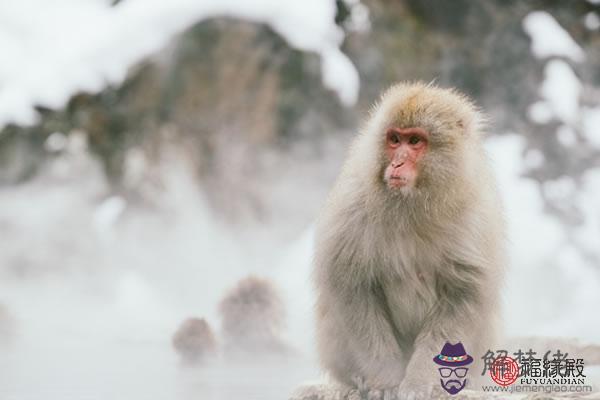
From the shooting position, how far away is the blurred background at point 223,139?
6.83 metres

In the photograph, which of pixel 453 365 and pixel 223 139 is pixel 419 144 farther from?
pixel 223 139

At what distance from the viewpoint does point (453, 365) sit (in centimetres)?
270

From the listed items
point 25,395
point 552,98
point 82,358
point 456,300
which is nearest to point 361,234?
point 456,300

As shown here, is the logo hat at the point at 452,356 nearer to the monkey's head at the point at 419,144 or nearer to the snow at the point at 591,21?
the monkey's head at the point at 419,144

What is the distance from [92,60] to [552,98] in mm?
4815

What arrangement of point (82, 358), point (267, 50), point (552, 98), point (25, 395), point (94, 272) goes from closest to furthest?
point (25, 395)
point (82, 358)
point (94, 272)
point (267, 50)
point (552, 98)

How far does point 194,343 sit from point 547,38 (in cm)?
599

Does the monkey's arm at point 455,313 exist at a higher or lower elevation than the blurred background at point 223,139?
lower

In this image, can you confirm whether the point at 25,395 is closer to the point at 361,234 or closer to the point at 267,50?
the point at 361,234

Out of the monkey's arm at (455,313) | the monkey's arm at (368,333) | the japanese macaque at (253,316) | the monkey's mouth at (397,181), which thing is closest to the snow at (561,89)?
the japanese macaque at (253,316)

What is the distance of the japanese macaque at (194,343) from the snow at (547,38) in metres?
5.76

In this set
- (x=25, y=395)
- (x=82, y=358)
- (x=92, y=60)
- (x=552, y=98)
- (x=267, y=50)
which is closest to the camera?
(x=25, y=395)

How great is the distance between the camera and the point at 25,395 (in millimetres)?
3375

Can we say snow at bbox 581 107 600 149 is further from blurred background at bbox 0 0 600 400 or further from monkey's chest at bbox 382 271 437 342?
monkey's chest at bbox 382 271 437 342
